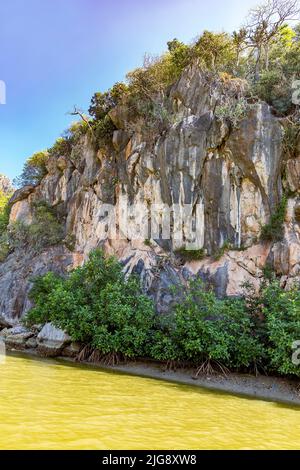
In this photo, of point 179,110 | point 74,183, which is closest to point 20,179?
point 74,183

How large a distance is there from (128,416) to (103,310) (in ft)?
24.0

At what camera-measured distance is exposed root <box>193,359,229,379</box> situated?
13.1 meters

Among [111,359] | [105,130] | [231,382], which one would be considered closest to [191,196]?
[105,130]

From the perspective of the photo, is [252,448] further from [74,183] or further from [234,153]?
[74,183]

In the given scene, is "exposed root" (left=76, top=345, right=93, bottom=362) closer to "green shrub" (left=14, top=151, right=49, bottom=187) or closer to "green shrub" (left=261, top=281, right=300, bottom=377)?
"green shrub" (left=261, top=281, right=300, bottom=377)

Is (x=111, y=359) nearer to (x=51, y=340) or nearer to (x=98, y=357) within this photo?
(x=98, y=357)

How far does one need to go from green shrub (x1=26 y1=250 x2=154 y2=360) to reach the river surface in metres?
2.12

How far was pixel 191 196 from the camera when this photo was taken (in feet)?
62.8

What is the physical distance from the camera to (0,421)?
260 inches

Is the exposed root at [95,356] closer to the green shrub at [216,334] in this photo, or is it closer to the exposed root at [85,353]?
the exposed root at [85,353]

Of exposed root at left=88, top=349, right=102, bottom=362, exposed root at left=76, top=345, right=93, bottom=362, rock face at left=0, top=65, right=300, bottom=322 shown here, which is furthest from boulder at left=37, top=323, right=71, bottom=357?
rock face at left=0, top=65, right=300, bottom=322

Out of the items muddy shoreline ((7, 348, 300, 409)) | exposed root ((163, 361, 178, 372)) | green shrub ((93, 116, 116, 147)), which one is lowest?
muddy shoreline ((7, 348, 300, 409))

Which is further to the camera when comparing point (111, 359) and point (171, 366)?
point (111, 359)

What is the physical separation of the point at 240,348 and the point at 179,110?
14.2 m
